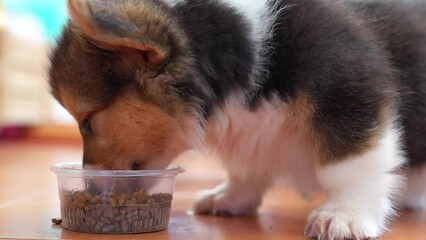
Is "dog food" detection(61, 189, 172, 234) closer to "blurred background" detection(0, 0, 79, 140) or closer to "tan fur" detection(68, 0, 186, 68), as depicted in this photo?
"tan fur" detection(68, 0, 186, 68)

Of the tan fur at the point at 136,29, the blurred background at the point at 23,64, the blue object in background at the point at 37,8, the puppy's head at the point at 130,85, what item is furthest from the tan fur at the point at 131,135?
the blue object in background at the point at 37,8

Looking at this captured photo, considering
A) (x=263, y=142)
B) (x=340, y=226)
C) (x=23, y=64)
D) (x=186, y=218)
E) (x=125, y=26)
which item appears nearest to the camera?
(x=125, y=26)

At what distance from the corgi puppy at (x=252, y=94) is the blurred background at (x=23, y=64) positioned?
417 cm

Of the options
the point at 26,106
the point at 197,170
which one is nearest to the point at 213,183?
the point at 197,170

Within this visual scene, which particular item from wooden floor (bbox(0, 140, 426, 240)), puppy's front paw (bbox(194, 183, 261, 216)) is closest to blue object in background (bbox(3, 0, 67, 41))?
wooden floor (bbox(0, 140, 426, 240))

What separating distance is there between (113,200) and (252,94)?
1.50ft

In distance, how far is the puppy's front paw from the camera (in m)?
2.38

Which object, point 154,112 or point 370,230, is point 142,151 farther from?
point 370,230

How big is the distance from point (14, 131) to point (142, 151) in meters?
5.12

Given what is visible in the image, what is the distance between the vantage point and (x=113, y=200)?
185 centimetres

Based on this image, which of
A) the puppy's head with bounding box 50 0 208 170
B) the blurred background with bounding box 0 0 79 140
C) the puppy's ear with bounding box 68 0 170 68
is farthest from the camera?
the blurred background with bounding box 0 0 79 140

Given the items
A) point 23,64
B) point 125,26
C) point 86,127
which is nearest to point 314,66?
point 125,26

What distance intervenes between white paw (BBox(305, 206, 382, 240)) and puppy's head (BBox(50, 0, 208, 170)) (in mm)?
390

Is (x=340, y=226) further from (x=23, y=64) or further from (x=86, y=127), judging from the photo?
(x=23, y=64)
